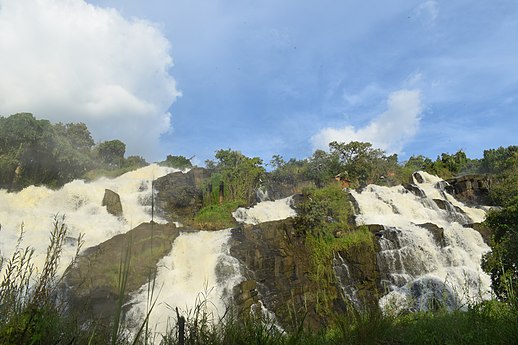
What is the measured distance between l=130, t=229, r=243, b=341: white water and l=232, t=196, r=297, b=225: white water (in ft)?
22.5

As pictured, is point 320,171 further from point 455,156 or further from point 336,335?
point 336,335

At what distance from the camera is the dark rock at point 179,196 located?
30.6m

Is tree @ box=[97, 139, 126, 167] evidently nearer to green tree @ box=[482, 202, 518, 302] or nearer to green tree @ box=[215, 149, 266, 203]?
green tree @ box=[215, 149, 266, 203]

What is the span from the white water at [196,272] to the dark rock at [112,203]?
8660mm

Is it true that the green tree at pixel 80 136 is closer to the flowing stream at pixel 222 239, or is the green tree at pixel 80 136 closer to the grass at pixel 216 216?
the flowing stream at pixel 222 239

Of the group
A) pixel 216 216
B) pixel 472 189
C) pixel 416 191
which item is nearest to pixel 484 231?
pixel 416 191

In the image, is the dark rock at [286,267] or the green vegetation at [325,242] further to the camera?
the green vegetation at [325,242]

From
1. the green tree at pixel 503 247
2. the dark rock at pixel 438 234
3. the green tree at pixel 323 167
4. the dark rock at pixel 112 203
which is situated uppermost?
the green tree at pixel 323 167

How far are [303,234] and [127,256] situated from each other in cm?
1995

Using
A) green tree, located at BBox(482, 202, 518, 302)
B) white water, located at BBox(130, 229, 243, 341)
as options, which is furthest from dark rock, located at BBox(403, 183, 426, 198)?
white water, located at BBox(130, 229, 243, 341)

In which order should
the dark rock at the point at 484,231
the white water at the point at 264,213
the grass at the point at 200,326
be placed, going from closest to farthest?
1. the grass at the point at 200,326
2. the dark rock at the point at 484,231
3. the white water at the point at 264,213

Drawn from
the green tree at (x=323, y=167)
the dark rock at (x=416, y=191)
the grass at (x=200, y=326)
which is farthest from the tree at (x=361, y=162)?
the grass at (x=200, y=326)

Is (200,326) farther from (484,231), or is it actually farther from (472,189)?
(472,189)

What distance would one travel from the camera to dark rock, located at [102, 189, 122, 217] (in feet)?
86.6
